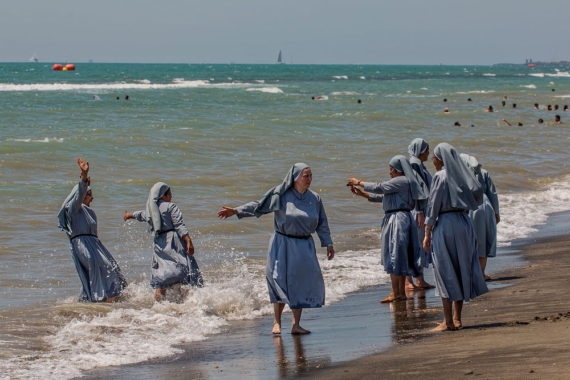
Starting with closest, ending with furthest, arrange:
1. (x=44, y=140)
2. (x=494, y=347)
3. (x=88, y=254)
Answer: (x=494, y=347) → (x=88, y=254) → (x=44, y=140)

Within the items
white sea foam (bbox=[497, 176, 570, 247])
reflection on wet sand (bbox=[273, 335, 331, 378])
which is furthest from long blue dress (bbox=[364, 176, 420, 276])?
white sea foam (bbox=[497, 176, 570, 247])

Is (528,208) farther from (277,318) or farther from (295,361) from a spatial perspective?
(295,361)

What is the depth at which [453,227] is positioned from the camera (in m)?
9.19

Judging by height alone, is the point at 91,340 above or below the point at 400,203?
below

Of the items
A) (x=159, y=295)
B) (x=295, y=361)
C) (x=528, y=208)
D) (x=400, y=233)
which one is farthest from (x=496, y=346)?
(x=528, y=208)

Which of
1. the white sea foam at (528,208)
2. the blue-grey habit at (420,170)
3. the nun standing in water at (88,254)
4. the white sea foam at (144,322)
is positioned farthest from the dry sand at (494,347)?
the white sea foam at (528,208)

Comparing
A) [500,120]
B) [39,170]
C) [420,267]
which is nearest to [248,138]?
[39,170]

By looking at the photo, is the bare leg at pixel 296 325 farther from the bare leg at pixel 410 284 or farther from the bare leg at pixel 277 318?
the bare leg at pixel 410 284

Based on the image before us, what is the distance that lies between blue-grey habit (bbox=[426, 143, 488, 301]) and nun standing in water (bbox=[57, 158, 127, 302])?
3819 mm

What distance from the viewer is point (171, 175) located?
25.6 metres

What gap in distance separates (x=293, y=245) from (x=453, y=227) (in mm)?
1437

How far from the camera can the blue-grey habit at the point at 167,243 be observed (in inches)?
445

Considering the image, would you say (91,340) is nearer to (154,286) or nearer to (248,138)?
(154,286)

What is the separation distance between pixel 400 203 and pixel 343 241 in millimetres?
5126
